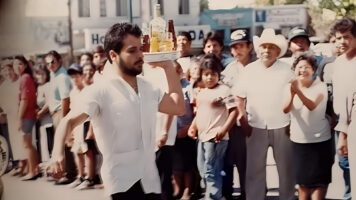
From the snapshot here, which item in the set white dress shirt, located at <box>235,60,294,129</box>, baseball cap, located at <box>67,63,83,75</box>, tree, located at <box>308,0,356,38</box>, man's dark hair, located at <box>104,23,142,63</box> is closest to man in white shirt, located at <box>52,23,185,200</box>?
man's dark hair, located at <box>104,23,142,63</box>

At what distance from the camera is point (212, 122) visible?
2613 mm

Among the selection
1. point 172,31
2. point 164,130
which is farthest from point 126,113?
point 172,31

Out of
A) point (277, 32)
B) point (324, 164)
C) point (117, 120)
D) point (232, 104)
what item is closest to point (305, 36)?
point (277, 32)

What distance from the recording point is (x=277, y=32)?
2549mm

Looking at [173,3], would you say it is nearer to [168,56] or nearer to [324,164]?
[168,56]

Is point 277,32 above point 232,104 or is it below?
above

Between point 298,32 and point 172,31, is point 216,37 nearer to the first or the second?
point 172,31

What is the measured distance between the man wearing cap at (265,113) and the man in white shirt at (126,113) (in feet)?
1.12

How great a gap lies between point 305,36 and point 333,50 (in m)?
0.15

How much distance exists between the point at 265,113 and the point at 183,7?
636 mm

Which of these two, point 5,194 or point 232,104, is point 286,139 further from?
point 5,194

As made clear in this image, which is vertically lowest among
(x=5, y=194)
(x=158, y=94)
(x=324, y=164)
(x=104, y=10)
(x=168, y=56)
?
(x=5, y=194)

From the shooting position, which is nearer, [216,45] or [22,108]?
[216,45]

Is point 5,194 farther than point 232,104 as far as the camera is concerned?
Yes
